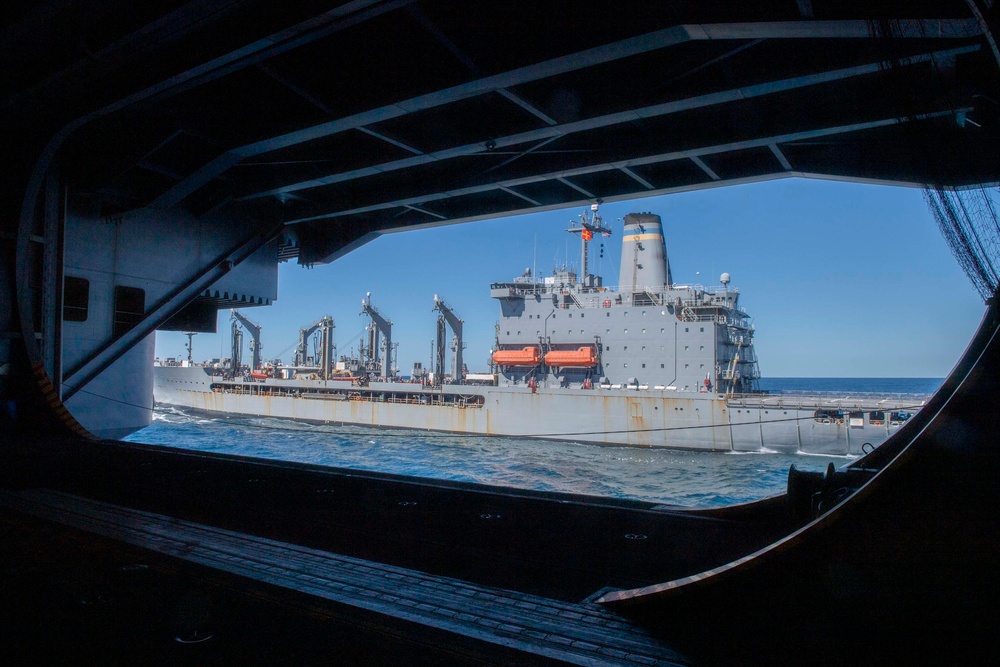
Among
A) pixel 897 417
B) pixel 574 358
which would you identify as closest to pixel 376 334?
pixel 574 358

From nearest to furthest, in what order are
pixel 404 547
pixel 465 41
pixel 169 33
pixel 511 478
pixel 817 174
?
1. pixel 404 547
2. pixel 169 33
3. pixel 465 41
4. pixel 817 174
5. pixel 511 478

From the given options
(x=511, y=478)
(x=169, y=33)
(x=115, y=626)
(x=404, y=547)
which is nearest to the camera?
(x=115, y=626)

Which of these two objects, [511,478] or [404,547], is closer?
[404,547]

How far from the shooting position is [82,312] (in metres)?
8.85

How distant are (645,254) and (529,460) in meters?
12.8

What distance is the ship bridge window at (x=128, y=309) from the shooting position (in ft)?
30.8

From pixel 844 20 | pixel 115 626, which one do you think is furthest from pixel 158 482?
pixel 844 20

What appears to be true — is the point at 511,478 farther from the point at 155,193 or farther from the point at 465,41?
the point at 465,41

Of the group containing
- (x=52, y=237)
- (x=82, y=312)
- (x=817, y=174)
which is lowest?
(x=82, y=312)

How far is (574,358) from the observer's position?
88.1 ft

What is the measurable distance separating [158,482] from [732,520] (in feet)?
15.5

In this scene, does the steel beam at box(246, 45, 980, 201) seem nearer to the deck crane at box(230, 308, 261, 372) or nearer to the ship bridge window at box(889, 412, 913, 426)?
the ship bridge window at box(889, 412, 913, 426)

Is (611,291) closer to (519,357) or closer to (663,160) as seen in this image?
(519,357)

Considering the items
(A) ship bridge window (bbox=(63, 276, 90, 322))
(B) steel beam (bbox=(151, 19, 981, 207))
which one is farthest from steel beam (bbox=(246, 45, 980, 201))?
(A) ship bridge window (bbox=(63, 276, 90, 322))
